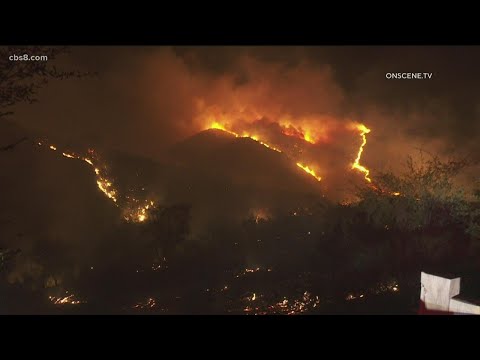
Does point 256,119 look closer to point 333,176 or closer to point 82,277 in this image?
point 333,176

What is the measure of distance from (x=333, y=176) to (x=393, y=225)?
224cm

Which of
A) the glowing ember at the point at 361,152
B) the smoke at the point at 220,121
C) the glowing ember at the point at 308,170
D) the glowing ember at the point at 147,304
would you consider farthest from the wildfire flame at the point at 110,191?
the glowing ember at the point at 361,152

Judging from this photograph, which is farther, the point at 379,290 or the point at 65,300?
the point at 65,300

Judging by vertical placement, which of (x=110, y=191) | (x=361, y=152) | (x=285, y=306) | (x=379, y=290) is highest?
(x=361, y=152)

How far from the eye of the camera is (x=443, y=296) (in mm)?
4109

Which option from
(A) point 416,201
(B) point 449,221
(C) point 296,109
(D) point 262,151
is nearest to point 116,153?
(D) point 262,151

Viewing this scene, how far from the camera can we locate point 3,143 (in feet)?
34.2

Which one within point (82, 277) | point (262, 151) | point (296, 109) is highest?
point (296, 109)

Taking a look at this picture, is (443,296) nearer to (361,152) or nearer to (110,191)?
(361,152)

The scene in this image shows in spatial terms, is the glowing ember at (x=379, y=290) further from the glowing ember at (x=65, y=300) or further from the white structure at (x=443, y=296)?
the glowing ember at (x=65, y=300)

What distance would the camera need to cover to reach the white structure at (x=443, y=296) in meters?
4.00

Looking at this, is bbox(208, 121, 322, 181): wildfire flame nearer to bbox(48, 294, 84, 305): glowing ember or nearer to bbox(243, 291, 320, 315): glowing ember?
bbox(243, 291, 320, 315): glowing ember

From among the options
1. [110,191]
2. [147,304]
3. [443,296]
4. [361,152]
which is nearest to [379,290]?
[361,152]

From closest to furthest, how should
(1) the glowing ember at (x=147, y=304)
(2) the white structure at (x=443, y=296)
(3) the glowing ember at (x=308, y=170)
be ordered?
(2) the white structure at (x=443, y=296), (1) the glowing ember at (x=147, y=304), (3) the glowing ember at (x=308, y=170)
